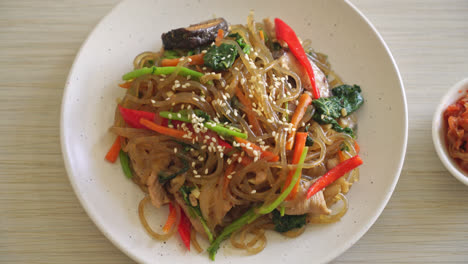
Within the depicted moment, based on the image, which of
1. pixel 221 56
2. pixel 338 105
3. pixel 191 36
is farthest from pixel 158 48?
pixel 338 105

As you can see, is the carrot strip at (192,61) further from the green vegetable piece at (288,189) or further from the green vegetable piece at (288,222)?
the green vegetable piece at (288,222)

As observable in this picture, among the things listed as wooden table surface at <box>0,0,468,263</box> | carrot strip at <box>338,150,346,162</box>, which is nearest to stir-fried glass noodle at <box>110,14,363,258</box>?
carrot strip at <box>338,150,346,162</box>

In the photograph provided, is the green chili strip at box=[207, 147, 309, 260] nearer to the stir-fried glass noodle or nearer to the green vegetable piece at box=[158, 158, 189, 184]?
the stir-fried glass noodle

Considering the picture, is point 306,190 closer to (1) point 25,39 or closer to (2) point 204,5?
(2) point 204,5

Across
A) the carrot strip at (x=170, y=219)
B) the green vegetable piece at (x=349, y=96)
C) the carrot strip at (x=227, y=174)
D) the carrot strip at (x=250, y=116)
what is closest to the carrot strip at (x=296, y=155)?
the carrot strip at (x=250, y=116)

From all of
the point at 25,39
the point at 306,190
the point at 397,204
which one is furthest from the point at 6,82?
the point at 397,204

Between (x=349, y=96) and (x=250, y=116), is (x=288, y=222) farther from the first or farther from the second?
(x=349, y=96)
